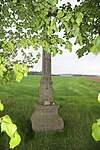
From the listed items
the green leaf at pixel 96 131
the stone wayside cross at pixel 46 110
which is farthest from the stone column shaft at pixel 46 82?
the green leaf at pixel 96 131

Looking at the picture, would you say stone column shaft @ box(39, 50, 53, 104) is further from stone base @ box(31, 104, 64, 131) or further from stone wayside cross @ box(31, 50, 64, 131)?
stone base @ box(31, 104, 64, 131)

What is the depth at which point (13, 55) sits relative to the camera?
647 inches

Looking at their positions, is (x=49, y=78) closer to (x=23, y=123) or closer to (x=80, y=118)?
(x=23, y=123)

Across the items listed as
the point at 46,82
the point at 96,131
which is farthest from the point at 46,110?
the point at 96,131

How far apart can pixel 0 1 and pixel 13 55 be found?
17.8 ft

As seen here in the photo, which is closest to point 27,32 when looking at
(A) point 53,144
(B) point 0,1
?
(B) point 0,1

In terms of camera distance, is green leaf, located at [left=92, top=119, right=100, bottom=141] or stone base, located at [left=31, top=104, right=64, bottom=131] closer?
green leaf, located at [left=92, top=119, right=100, bottom=141]

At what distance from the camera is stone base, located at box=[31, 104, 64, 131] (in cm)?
1160

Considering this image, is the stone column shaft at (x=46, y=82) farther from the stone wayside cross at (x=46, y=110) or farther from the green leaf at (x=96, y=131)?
the green leaf at (x=96, y=131)

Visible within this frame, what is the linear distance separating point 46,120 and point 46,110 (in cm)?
38

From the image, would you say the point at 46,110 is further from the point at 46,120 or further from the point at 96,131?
the point at 96,131

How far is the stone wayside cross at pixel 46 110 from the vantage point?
11.6m

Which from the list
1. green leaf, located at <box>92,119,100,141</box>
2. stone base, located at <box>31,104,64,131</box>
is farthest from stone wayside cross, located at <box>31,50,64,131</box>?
green leaf, located at <box>92,119,100,141</box>

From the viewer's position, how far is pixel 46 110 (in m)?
11.8
